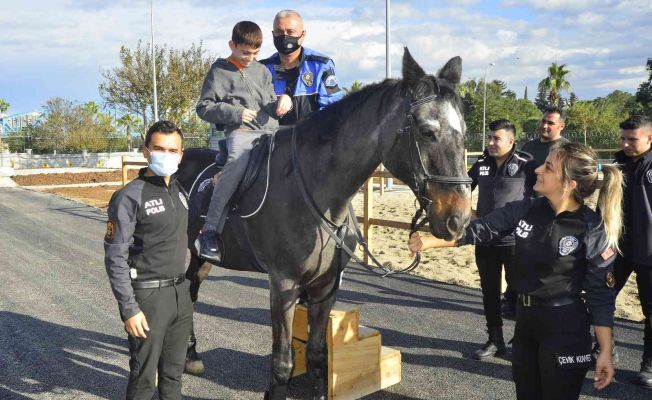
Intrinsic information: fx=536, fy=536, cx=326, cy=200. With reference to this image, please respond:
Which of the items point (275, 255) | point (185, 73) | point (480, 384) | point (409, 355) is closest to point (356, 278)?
point (409, 355)

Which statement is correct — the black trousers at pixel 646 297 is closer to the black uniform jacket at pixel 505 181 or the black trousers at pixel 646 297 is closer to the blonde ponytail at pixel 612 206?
the black uniform jacket at pixel 505 181

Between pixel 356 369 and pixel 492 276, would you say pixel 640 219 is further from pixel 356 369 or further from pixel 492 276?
pixel 356 369

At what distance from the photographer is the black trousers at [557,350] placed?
269 cm

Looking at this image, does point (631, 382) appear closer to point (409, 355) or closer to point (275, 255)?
point (409, 355)

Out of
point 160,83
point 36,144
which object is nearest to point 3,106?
point 36,144

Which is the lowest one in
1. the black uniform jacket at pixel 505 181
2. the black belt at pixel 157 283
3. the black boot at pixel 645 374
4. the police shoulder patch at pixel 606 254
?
the black boot at pixel 645 374

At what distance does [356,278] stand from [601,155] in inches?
1228

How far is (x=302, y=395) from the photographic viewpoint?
413cm

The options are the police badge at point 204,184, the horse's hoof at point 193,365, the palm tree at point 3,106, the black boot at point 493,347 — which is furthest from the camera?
the palm tree at point 3,106

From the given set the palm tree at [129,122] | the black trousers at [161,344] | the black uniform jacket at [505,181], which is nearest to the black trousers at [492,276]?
the black uniform jacket at [505,181]

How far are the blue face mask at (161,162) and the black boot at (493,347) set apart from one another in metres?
3.30

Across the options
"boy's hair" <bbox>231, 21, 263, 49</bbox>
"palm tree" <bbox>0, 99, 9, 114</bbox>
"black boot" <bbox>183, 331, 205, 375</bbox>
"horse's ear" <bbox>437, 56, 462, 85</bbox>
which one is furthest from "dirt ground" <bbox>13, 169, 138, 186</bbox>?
"palm tree" <bbox>0, 99, 9, 114</bbox>

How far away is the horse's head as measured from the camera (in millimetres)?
2785

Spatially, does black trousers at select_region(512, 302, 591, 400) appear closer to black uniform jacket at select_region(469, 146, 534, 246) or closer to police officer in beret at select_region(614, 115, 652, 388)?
police officer in beret at select_region(614, 115, 652, 388)
